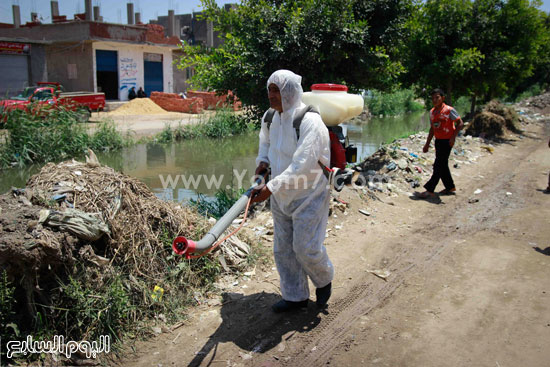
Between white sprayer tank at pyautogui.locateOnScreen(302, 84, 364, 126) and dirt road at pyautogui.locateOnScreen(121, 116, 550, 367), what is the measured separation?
1610 millimetres

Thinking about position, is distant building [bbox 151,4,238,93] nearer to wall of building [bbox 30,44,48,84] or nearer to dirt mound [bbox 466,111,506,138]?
wall of building [bbox 30,44,48,84]

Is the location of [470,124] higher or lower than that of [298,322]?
higher

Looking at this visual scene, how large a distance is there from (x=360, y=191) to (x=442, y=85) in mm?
8129

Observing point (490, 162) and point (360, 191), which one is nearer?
point (360, 191)

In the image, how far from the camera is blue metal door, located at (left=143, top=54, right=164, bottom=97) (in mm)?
28078

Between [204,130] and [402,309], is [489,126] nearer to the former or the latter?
[204,130]

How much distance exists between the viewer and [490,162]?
10109 mm

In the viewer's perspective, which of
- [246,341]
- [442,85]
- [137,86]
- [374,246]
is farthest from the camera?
[137,86]

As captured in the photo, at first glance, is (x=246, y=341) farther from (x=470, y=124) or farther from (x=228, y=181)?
(x=470, y=124)

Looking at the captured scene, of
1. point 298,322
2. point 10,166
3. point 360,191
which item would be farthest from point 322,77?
point 10,166

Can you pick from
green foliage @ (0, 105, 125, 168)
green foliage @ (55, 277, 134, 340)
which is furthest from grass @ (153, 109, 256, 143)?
green foliage @ (55, 277, 134, 340)

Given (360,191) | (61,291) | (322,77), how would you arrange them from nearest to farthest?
1. (61,291)
2. (360,191)
3. (322,77)

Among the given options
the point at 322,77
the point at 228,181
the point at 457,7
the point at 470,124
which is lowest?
the point at 228,181

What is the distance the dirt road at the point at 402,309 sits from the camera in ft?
10.0
